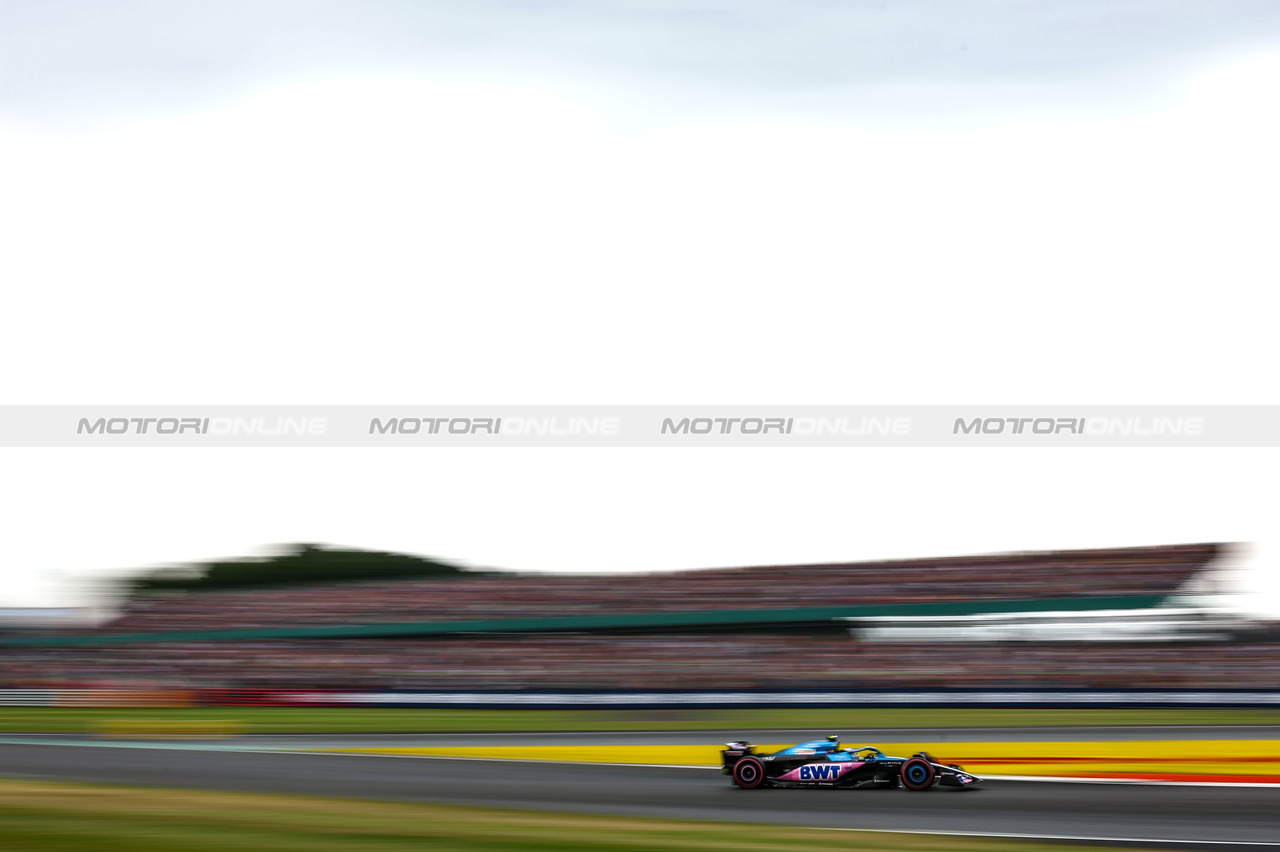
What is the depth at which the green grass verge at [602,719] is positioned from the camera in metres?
15.5

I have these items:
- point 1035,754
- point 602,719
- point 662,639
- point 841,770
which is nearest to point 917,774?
point 841,770

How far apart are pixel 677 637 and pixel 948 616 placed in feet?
16.2

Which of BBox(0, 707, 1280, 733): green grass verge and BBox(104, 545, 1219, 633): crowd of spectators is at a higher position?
BBox(104, 545, 1219, 633): crowd of spectators

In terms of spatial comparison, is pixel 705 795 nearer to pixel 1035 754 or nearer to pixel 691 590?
pixel 1035 754

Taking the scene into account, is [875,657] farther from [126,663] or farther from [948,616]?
[126,663]

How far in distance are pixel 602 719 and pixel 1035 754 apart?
688 cm

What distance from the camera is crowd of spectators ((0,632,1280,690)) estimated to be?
1712cm

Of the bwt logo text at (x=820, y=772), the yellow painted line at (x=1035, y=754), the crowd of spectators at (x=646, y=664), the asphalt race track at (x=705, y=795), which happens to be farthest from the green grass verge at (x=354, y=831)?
the crowd of spectators at (x=646, y=664)

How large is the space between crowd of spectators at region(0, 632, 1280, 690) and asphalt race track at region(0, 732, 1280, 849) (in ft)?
20.1

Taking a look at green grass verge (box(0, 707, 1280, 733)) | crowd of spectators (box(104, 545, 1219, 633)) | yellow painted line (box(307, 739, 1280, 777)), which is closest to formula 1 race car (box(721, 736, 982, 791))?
yellow painted line (box(307, 739, 1280, 777))

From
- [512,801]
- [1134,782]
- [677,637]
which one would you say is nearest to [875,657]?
[677,637]

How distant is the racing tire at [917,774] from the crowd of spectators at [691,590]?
34.3 ft

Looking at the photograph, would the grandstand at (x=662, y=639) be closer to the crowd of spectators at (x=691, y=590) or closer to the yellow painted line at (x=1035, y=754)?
the crowd of spectators at (x=691, y=590)

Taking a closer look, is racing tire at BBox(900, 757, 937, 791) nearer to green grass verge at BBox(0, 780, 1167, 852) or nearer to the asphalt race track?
the asphalt race track
